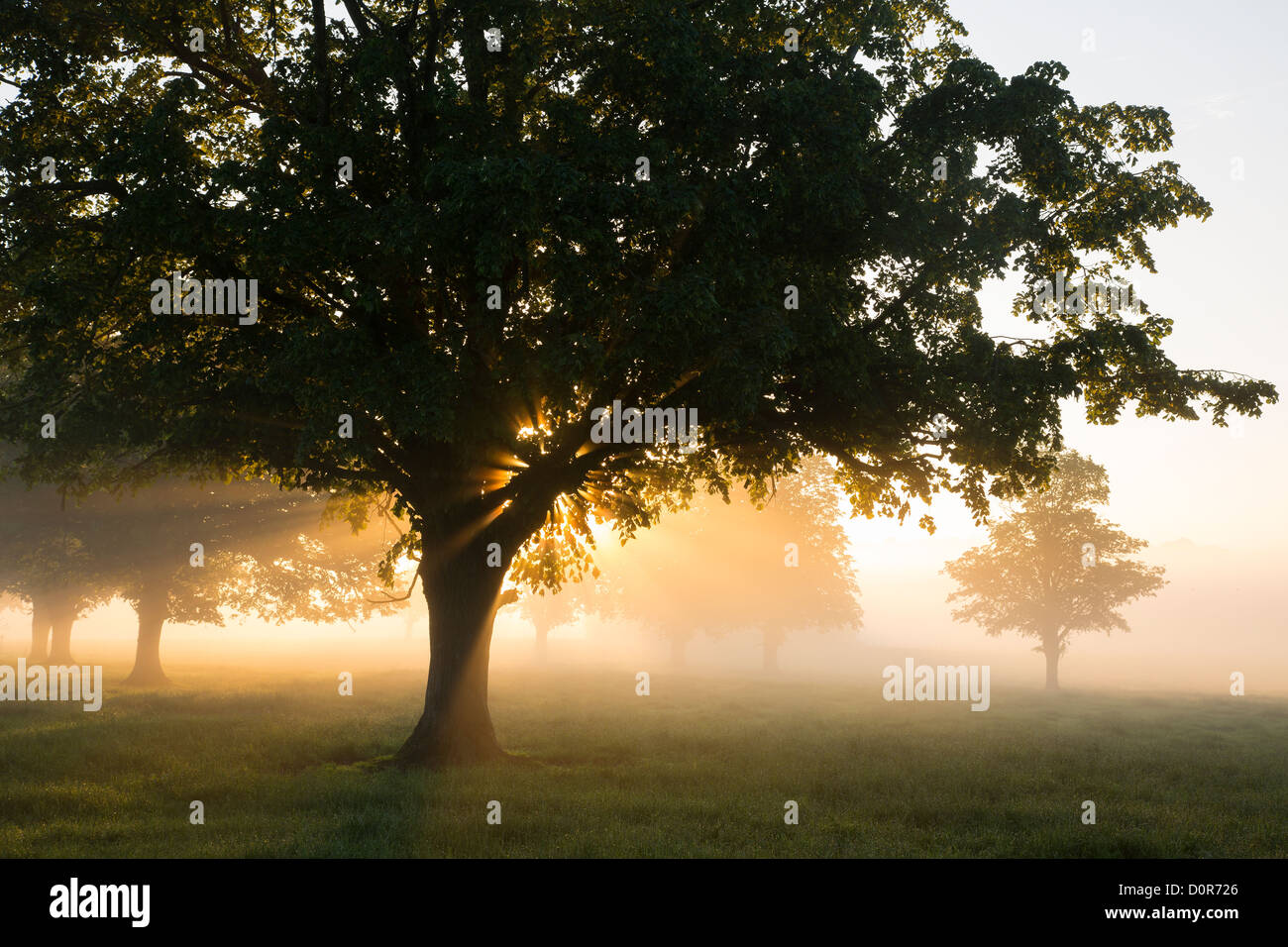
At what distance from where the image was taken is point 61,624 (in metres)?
41.8

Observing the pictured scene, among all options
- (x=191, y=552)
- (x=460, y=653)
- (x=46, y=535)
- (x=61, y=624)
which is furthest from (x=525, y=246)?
(x=61, y=624)

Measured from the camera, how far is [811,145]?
44.0 ft

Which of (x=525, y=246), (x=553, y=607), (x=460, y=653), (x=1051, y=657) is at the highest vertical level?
(x=525, y=246)

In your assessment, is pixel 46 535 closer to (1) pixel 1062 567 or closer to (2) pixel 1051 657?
(1) pixel 1062 567

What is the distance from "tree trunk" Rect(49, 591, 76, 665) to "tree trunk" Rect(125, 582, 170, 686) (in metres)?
→ 8.59

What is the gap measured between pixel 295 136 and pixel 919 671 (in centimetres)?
7038

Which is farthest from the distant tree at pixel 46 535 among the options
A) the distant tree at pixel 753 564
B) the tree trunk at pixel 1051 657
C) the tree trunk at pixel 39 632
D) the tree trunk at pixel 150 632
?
the tree trunk at pixel 1051 657

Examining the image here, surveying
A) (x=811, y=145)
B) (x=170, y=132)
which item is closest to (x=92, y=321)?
(x=170, y=132)

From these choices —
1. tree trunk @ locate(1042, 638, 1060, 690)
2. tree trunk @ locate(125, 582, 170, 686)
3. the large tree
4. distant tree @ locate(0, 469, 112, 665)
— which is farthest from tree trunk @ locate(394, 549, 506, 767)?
tree trunk @ locate(1042, 638, 1060, 690)

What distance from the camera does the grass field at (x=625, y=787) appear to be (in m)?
9.95

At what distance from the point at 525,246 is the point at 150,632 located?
105 ft

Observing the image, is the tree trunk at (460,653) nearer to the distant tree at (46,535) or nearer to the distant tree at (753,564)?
the distant tree at (46,535)

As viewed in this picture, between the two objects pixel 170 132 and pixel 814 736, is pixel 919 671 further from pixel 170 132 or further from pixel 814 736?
pixel 170 132

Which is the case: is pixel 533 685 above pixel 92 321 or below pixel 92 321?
below
